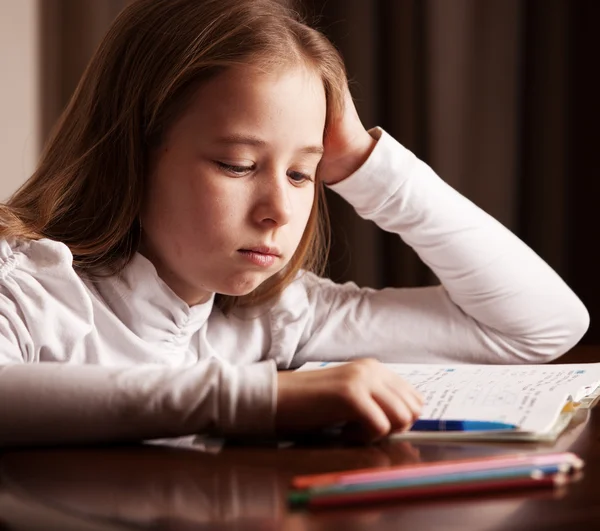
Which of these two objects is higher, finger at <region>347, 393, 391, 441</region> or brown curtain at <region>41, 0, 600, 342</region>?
brown curtain at <region>41, 0, 600, 342</region>

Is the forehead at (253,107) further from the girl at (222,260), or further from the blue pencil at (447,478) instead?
the blue pencil at (447,478)

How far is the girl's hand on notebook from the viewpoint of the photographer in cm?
67

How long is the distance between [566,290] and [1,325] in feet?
2.61

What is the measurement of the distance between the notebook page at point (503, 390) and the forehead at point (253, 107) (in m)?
0.27

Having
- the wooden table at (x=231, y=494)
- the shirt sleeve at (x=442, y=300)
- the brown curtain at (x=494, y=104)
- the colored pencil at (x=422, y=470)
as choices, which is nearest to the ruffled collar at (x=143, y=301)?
the shirt sleeve at (x=442, y=300)

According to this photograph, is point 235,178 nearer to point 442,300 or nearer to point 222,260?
point 222,260

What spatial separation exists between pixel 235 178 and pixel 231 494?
0.44 metres

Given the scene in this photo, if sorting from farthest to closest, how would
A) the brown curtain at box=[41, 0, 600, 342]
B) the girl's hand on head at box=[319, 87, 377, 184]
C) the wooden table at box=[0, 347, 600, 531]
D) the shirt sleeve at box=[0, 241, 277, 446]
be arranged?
the brown curtain at box=[41, 0, 600, 342]
the girl's hand on head at box=[319, 87, 377, 184]
the shirt sleeve at box=[0, 241, 277, 446]
the wooden table at box=[0, 347, 600, 531]

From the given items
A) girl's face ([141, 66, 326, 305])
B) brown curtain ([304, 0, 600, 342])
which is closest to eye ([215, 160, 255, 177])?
girl's face ([141, 66, 326, 305])

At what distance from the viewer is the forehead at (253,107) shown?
0.93m

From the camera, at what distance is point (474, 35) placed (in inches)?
69.2

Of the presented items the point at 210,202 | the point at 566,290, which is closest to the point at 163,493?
the point at 210,202

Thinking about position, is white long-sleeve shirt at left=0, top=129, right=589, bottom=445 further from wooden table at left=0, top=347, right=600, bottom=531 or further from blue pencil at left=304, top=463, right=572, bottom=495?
blue pencil at left=304, top=463, right=572, bottom=495

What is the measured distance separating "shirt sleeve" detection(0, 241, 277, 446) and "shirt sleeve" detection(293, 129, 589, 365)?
1.71 ft
